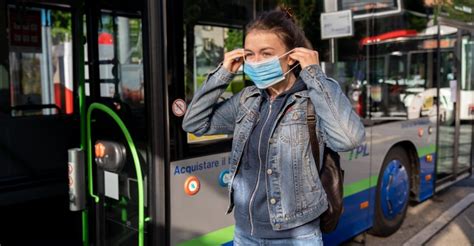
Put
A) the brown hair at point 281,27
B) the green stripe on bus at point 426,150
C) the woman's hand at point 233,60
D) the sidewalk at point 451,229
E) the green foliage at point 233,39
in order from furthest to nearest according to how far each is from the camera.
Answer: the green stripe on bus at point 426,150 < the sidewalk at point 451,229 < the green foliage at point 233,39 < the woman's hand at point 233,60 < the brown hair at point 281,27

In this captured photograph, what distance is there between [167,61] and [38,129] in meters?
2.62

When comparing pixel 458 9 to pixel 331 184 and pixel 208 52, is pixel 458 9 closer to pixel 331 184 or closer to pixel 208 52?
pixel 208 52

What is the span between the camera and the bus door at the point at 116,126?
2.63 metres

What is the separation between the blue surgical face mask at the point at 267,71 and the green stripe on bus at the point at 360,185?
7.44ft

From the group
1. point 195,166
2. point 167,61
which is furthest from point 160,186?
point 167,61

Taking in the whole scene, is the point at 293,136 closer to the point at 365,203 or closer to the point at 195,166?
the point at 195,166

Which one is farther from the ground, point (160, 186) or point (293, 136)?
point (293, 136)

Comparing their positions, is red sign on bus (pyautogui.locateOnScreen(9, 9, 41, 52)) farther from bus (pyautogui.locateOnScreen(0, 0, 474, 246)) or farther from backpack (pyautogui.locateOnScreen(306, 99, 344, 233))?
backpack (pyautogui.locateOnScreen(306, 99, 344, 233))

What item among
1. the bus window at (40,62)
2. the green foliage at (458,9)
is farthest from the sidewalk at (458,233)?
the bus window at (40,62)

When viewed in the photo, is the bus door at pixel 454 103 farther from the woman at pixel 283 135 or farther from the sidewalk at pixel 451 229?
the woman at pixel 283 135

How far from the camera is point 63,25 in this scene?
4820 millimetres

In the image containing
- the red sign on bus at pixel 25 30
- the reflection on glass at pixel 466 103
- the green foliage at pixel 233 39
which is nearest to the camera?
the green foliage at pixel 233 39

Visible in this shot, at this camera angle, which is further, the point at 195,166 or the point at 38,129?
the point at 38,129

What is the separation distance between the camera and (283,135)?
6.10 ft
